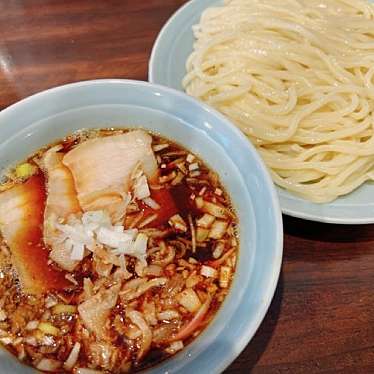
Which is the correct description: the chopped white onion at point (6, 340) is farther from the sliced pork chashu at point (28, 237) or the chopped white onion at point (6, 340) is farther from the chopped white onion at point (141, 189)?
the chopped white onion at point (141, 189)

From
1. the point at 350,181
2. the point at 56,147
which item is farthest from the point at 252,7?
the point at 56,147

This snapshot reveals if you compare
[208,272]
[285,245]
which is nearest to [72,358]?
[208,272]

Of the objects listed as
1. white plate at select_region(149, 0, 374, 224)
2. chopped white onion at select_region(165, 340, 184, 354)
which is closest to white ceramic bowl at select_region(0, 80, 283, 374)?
chopped white onion at select_region(165, 340, 184, 354)

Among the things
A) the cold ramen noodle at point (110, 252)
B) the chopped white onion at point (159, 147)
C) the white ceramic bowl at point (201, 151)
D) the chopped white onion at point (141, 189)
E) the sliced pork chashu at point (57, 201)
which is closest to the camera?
the white ceramic bowl at point (201, 151)

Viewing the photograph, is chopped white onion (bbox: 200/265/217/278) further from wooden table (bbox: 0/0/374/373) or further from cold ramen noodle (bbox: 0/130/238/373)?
wooden table (bbox: 0/0/374/373)

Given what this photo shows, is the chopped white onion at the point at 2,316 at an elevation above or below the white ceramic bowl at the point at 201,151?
below

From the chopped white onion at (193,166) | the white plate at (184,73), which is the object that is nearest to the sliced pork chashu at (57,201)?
the chopped white onion at (193,166)

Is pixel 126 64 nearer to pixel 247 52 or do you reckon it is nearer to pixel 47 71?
pixel 47 71
